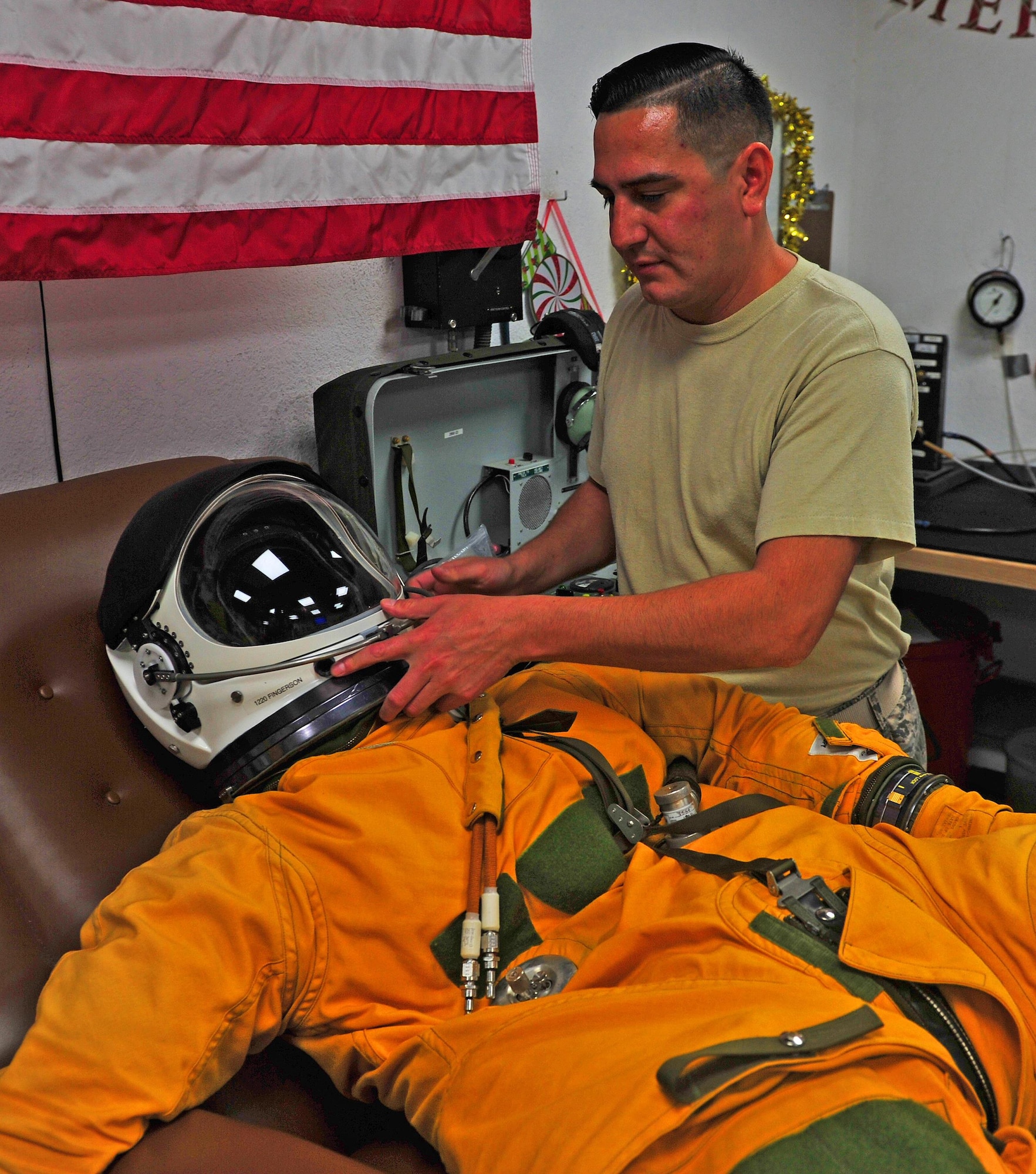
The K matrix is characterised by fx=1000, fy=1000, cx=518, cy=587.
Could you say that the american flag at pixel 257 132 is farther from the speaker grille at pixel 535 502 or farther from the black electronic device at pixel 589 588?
the black electronic device at pixel 589 588

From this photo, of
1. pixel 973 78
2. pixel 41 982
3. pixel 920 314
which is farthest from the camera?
pixel 920 314

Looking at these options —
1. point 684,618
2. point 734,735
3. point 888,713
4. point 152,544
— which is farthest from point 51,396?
point 888,713

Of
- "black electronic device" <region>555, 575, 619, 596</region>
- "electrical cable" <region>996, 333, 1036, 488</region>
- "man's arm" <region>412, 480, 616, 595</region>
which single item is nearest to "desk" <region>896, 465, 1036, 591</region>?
"electrical cable" <region>996, 333, 1036, 488</region>

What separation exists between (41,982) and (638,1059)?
0.60m

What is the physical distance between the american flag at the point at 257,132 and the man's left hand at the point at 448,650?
0.72 meters

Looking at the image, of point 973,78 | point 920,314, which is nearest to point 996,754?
point 920,314

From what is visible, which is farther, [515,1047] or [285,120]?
[285,120]

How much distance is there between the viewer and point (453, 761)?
1.08m

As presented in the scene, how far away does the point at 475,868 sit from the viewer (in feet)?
3.21

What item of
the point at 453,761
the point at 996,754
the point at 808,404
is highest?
the point at 808,404

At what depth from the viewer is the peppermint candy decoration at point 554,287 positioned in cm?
228

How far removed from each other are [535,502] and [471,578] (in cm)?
65

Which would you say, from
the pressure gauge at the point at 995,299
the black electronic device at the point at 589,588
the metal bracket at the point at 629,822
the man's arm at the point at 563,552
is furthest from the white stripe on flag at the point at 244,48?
the pressure gauge at the point at 995,299

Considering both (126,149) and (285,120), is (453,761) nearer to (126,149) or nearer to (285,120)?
(126,149)
